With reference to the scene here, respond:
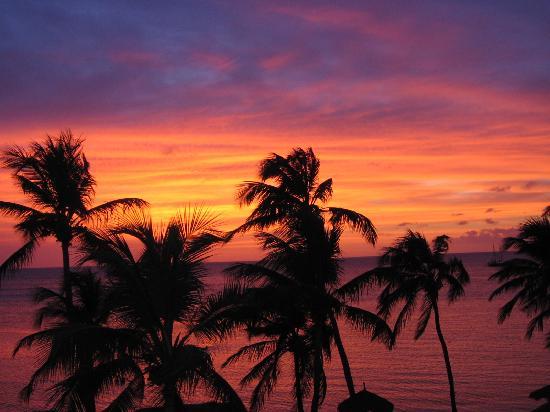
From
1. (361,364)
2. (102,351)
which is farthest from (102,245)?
(361,364)

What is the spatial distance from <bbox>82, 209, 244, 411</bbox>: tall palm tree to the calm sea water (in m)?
25.3

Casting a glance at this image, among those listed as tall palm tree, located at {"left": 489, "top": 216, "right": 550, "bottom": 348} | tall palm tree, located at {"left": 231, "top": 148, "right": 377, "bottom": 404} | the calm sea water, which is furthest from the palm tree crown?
the calm sea water

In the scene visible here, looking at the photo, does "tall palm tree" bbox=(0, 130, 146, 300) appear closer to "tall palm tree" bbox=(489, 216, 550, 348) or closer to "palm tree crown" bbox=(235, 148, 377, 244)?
"palm tree crown" bbox=(235, 148, 377, 244)

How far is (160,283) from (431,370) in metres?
46.1

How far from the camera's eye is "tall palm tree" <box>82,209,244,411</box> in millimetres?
13305

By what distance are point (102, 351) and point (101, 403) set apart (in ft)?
106

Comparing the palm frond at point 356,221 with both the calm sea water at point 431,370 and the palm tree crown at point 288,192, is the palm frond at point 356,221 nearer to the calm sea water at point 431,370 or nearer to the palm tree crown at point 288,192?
the palm tree crown at point 288,192

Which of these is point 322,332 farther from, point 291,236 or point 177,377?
point 177,377

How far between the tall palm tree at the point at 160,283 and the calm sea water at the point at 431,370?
82.9ft

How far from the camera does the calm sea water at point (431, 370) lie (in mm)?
42938

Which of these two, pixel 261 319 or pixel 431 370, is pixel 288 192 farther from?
pixel 431 370

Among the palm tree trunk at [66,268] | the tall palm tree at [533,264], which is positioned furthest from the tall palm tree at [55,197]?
the tall palm tree at [533,264]

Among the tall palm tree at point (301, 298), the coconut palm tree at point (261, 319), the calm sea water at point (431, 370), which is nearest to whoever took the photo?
the coconut palm tree at point (261, 319)

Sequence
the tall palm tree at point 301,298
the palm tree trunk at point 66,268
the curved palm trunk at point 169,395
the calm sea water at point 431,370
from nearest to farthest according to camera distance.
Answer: the curved palm trunk at point 169,395 < the tall palm tree at point 301,298 < the palm tree trunk at point 66,268 < the calm sea water at point 431,370
